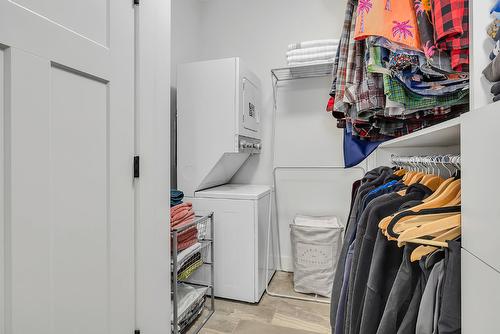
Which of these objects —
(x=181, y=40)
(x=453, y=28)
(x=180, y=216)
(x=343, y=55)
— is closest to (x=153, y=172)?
(x=180, y=216)

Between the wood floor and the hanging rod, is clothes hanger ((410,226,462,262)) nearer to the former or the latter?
the hanging rod

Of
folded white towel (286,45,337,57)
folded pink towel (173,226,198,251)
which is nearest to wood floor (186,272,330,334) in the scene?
folded pink towel (173,226,198,251)

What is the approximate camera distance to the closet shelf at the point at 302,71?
2318 millimetres

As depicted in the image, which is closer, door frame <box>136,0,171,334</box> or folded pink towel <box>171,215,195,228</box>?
door frame <box>136,0,171,334</box>

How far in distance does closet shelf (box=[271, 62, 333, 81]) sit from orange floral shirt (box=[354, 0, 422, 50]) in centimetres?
148

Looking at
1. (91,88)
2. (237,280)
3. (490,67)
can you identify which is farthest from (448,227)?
(237,280)

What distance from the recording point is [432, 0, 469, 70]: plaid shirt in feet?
2.08

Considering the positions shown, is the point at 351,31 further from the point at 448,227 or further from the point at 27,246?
the point at 27,246

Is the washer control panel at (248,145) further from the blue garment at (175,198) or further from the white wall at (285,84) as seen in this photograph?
the blue garment at (175,198)

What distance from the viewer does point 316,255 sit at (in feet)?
7.27

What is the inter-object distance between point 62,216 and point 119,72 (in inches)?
23.5

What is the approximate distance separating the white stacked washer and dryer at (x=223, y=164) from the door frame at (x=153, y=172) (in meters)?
0.78

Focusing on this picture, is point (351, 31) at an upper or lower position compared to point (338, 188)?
upper

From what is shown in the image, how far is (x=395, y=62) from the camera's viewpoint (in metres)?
0.82
